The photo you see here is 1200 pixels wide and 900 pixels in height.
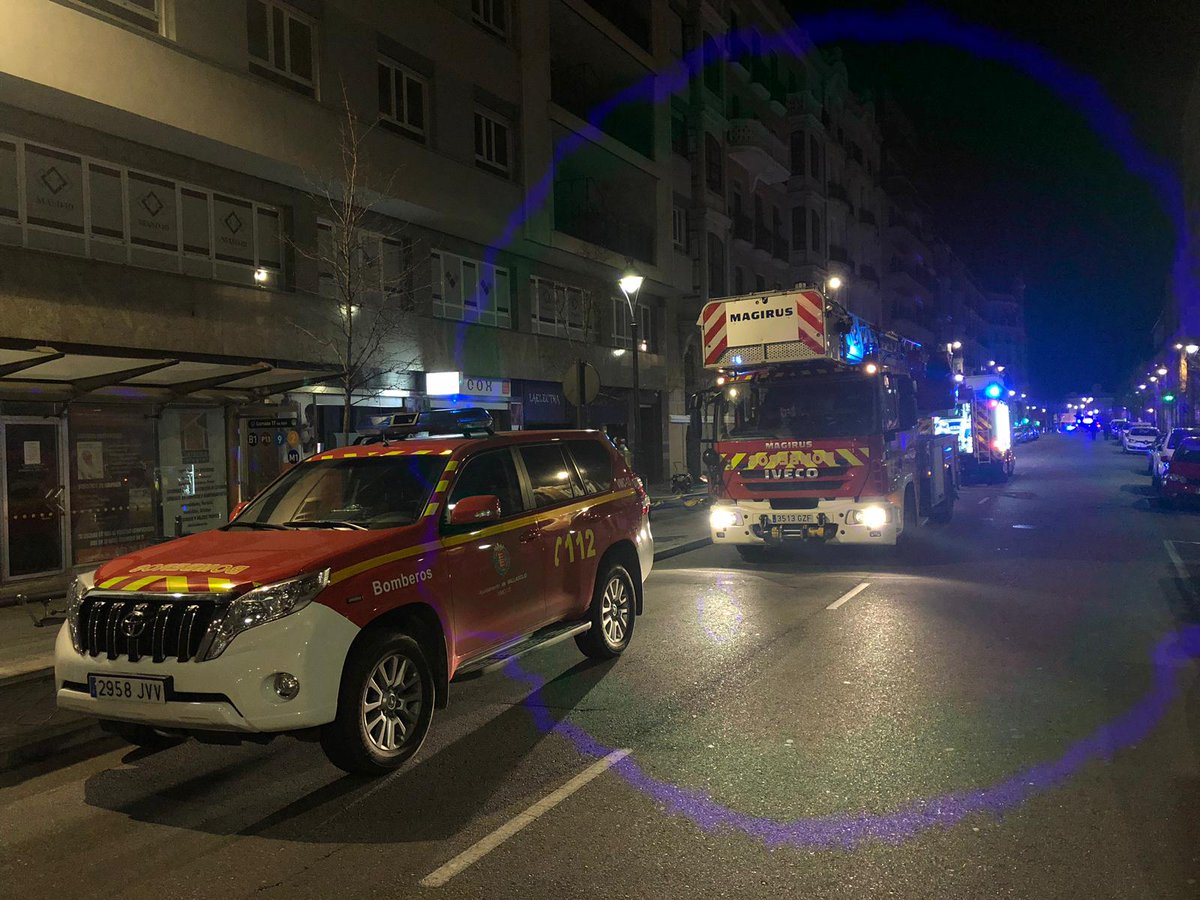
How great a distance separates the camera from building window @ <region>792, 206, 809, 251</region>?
4272 cm

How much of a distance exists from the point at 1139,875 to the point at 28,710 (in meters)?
6.88

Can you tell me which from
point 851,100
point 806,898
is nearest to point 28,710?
point 806,898

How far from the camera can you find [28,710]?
249 inches

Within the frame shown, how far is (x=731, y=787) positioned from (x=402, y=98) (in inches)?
682

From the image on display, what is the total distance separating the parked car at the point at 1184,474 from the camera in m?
18.5

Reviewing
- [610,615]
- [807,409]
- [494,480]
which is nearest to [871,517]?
[807,409]

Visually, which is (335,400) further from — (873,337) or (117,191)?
(873,337)

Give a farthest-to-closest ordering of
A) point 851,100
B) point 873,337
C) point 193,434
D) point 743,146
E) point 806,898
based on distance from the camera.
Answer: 1. point 851,100
2. point 743,146
3. point 193,434
4. point 873,337
5. point 806,898

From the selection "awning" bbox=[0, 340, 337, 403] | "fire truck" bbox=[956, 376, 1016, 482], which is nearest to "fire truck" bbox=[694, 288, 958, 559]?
"awning" bbox=[0, 340, 337, 403]

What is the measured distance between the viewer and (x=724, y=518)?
40.4 feet

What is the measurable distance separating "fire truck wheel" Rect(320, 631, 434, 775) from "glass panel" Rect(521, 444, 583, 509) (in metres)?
1.79

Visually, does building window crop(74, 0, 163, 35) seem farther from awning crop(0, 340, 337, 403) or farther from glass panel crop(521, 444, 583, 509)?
glass panel crop(521, 444, 583, 509)

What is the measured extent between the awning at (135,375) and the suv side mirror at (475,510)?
654 cm

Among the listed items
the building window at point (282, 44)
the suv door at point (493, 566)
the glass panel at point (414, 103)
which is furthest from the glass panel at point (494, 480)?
the glass panel at point (414, 103)
